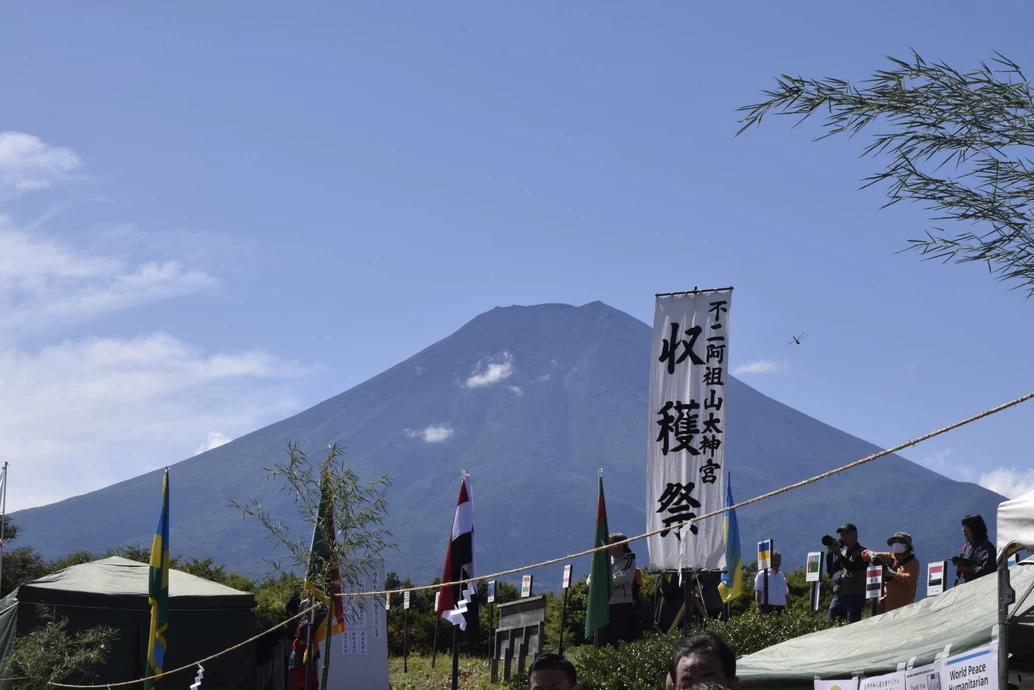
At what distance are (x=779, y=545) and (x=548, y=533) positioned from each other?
4128 cm

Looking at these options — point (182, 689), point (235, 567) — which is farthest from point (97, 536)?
point (182, 689)

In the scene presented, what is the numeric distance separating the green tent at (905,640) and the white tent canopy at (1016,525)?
0.87 metres

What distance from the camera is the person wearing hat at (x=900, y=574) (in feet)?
37.1

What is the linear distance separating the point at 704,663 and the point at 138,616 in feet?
47.9

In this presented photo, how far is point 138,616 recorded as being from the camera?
1747 cm

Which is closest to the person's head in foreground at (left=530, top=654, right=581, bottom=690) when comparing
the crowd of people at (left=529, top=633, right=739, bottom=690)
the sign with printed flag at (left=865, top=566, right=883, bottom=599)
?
the crowd of people at (left=529, top=633, right=739, bottom=690)

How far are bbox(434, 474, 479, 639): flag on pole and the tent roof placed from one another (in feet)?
15.5

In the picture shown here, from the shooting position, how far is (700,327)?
1352 centimetres

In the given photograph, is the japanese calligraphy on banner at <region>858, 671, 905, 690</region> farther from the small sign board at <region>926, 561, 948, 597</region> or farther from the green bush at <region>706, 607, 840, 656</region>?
the green bush at <region>706, 607, 840, 656</region>

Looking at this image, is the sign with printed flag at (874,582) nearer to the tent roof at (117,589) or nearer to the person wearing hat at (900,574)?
the person wearing hat at (900,574)

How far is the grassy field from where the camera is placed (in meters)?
17.7

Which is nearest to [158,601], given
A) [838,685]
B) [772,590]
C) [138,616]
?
[138,616]

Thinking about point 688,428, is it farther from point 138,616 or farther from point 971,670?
point 138,616

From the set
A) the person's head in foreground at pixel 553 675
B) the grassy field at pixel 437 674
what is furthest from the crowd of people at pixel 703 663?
the grassy field at pixel 437 674
